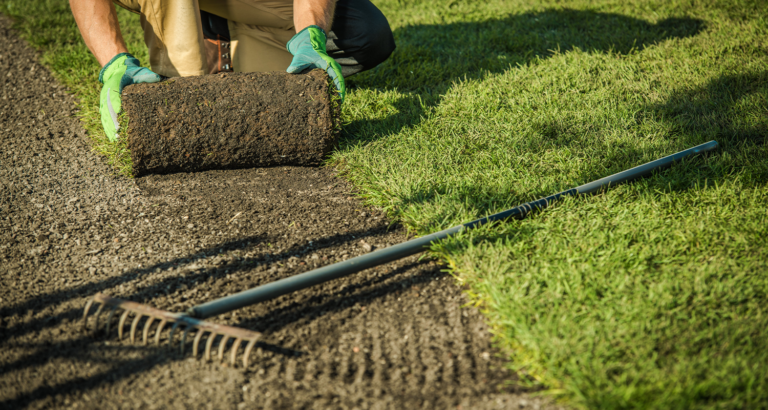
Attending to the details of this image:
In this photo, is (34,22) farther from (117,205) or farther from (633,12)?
(633,12)

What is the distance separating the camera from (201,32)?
334 cm

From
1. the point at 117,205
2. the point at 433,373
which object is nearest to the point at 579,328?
the point at 433,373

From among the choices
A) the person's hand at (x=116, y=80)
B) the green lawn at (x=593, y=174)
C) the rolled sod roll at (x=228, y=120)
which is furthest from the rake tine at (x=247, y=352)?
the person's hand at (x=116, y=80)

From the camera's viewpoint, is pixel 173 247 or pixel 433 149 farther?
pixel 433 149

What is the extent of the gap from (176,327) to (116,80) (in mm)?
1895

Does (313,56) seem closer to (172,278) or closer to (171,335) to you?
(172,278)

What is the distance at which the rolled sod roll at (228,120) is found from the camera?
9.03 ft

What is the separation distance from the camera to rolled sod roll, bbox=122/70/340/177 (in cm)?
275

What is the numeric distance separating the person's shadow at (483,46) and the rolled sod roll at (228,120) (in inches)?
21.8

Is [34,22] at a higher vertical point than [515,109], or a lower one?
higher

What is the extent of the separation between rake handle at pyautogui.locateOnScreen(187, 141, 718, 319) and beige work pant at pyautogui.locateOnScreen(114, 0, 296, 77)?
2.15m

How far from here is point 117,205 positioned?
106 inches

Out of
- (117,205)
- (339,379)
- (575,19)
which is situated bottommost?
(339,379)

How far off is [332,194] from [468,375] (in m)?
1.42
